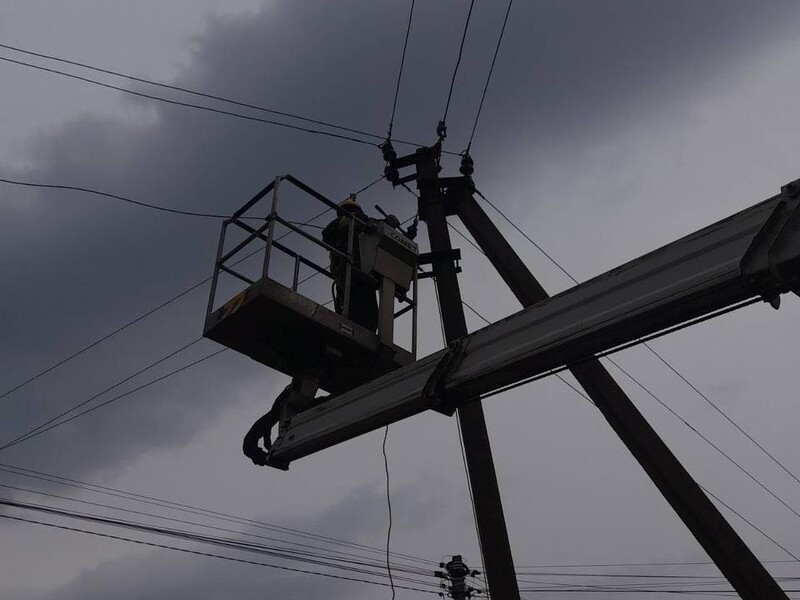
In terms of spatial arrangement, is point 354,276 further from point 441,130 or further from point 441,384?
point 441,130

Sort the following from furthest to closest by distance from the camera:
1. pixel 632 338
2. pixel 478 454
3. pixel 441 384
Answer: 1. pixel 478 454
2. pixel 441 384
3. pixel 632 338

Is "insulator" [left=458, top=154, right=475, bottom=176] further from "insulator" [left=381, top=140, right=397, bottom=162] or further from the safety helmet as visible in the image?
the safety helmet

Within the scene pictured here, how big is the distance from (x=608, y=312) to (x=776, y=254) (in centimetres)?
88

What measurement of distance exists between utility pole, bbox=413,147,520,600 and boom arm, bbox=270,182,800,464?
1.37m

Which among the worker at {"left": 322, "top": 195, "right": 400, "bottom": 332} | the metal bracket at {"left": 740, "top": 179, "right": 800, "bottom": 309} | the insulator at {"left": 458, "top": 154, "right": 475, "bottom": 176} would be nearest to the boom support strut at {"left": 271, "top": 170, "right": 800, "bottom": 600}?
the metal bracket at {"left": 740, "top": 179, "right": 800, "bottom": 309}

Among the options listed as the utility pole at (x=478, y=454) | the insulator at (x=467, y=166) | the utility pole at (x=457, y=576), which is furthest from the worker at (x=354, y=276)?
the utility pole at (x=457, y=576)

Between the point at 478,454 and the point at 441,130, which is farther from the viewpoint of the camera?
the point at 441,130

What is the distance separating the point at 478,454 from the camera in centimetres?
709

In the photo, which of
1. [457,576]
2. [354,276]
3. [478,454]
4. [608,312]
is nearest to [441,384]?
[608,312]

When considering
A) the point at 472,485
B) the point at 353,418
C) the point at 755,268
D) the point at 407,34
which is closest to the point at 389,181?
the point at 407,34

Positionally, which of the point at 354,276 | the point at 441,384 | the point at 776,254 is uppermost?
the point at 354,276

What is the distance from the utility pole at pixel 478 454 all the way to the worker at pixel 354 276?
129 centimetres

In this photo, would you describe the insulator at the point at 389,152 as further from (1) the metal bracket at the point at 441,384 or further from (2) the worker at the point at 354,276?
(1) the metal bracket at the point at 441,384

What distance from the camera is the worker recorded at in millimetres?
6770
